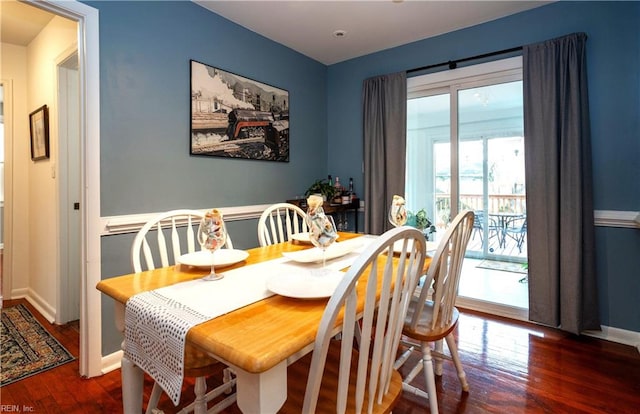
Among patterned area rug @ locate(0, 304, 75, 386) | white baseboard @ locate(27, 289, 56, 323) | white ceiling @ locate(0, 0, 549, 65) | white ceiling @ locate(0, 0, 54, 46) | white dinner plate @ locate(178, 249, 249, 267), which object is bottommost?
patterned area rug @ locate(0, 304, 75, 386)

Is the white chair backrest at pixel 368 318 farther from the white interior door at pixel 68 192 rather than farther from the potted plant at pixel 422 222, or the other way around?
the white interior door at pixel 68 192

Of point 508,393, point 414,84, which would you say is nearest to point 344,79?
point 414,84

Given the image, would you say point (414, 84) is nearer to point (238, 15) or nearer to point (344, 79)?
point (344, 79)

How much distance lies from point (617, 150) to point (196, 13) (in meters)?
3.10

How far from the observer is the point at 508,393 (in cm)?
173

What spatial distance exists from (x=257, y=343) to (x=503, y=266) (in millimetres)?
2899

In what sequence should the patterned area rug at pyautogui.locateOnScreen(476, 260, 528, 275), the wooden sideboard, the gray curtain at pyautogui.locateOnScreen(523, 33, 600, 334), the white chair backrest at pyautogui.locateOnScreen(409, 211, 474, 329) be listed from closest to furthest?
the white chair backrest at pyautogui.locateOnScreen(409, 211, 474, 329) → the gray curtain at pyautogui.locateOnScreen(523, 33, 600, 334) → the patterned area rug at pyautogui.locateOnScreen(476, 260, 528, 275) → the wooden sideboard

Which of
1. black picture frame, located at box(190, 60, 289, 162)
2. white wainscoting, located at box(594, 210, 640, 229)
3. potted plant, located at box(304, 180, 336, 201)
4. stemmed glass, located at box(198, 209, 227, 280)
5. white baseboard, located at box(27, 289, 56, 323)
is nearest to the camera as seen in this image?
stemmed glass, located at box(198, 209, 227, 280)

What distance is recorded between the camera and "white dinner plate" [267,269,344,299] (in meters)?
1.00

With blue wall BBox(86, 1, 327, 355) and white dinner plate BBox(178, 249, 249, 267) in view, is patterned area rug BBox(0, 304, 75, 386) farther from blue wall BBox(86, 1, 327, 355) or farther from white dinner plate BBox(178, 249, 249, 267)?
white dinner plate BBox(178, 249, 249, 267)

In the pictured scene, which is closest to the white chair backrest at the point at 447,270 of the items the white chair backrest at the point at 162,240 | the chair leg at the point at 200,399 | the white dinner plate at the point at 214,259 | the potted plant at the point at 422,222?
the white dinner plate at the point at 214,259

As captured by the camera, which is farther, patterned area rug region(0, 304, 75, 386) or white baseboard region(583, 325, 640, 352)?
white baseboard region(583, 325, 640, 352)

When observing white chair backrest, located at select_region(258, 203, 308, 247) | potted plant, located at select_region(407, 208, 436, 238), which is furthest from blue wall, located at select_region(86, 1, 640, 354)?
potted plant, located at select_region(407, 208, 436, 238)

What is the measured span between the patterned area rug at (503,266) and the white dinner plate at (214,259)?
2505 mm
